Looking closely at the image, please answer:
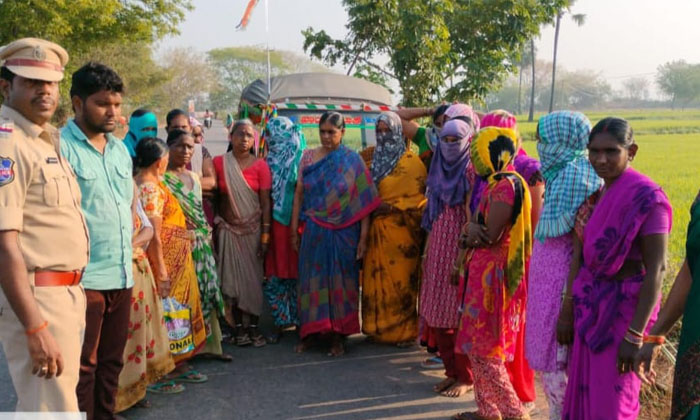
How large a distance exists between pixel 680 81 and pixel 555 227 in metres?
93.1

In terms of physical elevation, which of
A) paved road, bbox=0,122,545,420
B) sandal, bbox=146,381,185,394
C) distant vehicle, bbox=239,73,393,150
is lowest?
paved road, bbox=0,122,545,420

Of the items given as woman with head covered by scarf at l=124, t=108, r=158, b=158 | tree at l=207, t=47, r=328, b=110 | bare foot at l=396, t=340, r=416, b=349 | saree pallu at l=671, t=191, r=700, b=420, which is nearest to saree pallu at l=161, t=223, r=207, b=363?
woman with head covered by scarf at l=124, t=108, r=158, b=158

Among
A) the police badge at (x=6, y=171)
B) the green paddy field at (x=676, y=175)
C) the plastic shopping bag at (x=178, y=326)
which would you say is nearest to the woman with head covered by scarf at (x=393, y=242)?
the plastic shopping bag at (x=178, y=326)

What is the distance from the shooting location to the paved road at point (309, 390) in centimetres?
381

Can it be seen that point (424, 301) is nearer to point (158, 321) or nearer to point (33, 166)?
point (158, 321)

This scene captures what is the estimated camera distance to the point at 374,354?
191 inches

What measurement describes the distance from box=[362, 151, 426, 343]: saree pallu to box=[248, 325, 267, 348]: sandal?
0.83 meters

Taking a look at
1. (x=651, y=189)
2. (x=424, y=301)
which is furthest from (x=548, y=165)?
(x=424, y=301)

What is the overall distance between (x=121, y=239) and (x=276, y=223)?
2.12 metres

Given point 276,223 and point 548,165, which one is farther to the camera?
point 276,223

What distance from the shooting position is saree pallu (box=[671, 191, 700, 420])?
6.86 ft

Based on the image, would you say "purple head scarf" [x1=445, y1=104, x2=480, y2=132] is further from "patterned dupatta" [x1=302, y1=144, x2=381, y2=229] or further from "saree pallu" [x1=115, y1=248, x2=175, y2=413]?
"saree pallu" [x1=115, y1=248, x2=175, y2=413]

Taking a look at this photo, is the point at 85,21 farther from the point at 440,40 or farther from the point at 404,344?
the point at 404,344

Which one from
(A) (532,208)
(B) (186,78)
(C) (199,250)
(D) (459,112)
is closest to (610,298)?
(A) (532,208)
